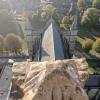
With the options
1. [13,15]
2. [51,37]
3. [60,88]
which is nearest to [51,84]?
[60,88]

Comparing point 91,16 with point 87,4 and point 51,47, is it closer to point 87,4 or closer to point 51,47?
point 87,4

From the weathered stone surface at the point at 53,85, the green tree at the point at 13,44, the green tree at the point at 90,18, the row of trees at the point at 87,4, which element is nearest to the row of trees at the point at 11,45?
the green tree at the point at 13,44

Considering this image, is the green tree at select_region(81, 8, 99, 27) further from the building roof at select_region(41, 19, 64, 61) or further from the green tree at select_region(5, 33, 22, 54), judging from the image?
the building roof at select_region(41, 19, 64, 61)

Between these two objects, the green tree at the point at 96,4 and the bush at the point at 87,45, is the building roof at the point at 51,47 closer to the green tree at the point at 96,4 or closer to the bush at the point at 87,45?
the bush at the point at 87,45

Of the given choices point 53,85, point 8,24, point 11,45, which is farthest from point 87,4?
point 53,85

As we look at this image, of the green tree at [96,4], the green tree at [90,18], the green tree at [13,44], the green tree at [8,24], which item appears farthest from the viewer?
the green tree at [96,4]

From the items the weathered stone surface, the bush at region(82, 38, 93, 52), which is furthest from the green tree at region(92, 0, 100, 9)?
the weathered stone surface
